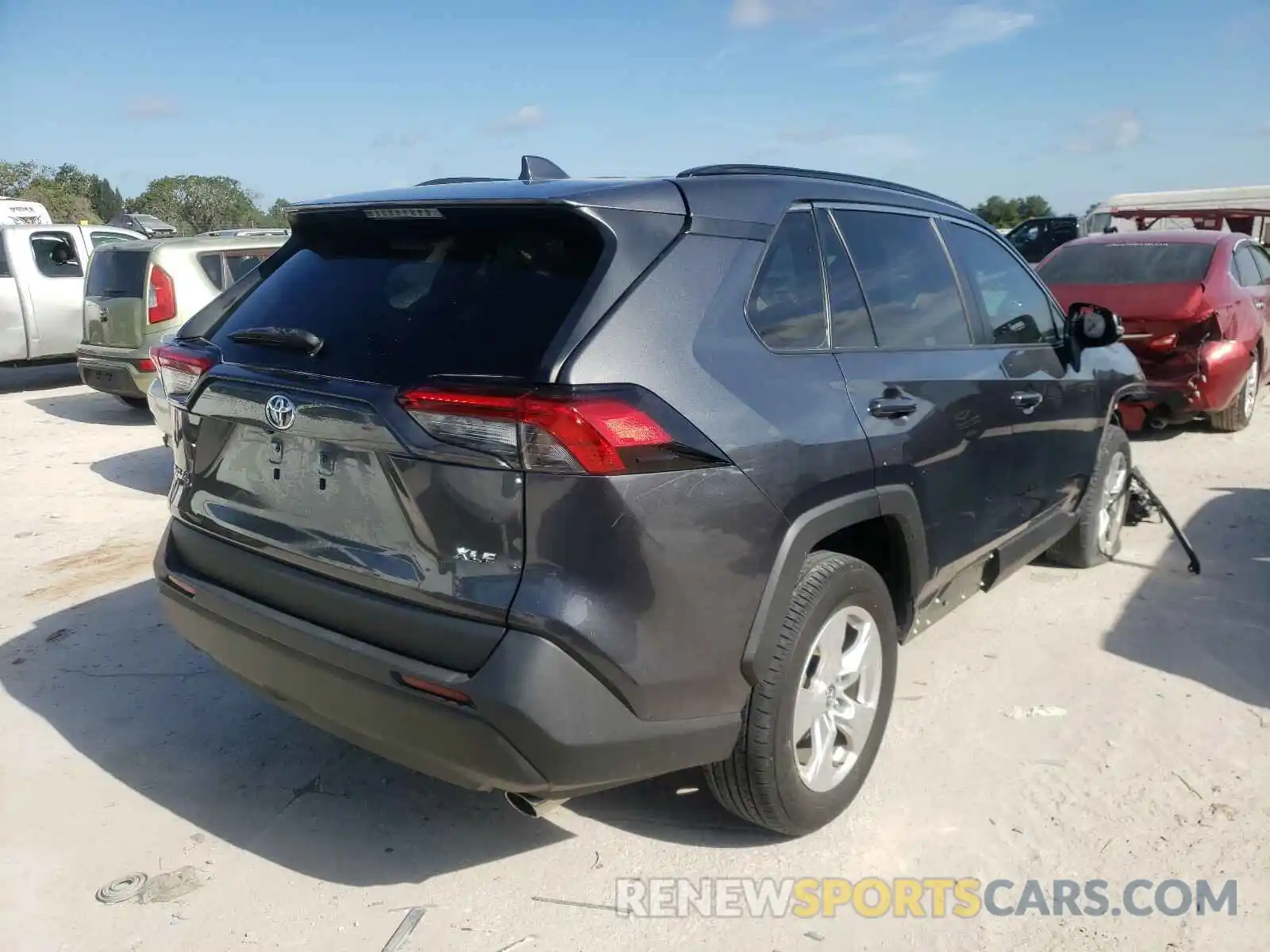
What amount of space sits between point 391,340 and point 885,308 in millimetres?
1588

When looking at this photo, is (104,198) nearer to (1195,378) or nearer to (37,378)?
(37,378)

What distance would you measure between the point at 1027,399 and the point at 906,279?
0.86 metres

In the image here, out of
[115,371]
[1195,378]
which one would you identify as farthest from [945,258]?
[115,371]

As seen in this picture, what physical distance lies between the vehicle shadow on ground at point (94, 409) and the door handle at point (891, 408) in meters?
7.80

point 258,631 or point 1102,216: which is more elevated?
point 1102,216

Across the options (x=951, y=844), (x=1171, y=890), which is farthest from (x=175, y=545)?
(x=1171, y=890)

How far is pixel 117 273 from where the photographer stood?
9.11 metres

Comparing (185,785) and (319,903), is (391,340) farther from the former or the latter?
(185,785)

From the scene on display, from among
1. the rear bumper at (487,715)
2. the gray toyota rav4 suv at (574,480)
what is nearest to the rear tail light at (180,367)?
the gray toyota rav4 suv at (574,480)

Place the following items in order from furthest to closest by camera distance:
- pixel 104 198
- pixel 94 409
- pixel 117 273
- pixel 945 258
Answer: pixel 104 198 → pixel 94 409 → pixel 117 273 → pixel 945 258

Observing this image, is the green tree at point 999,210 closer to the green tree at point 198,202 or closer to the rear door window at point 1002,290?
the green tree at point 198,202

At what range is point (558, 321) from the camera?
2330 millimetres

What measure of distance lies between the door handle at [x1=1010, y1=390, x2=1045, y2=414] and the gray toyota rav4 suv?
0.60 meters

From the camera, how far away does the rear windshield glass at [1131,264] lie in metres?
7.90
